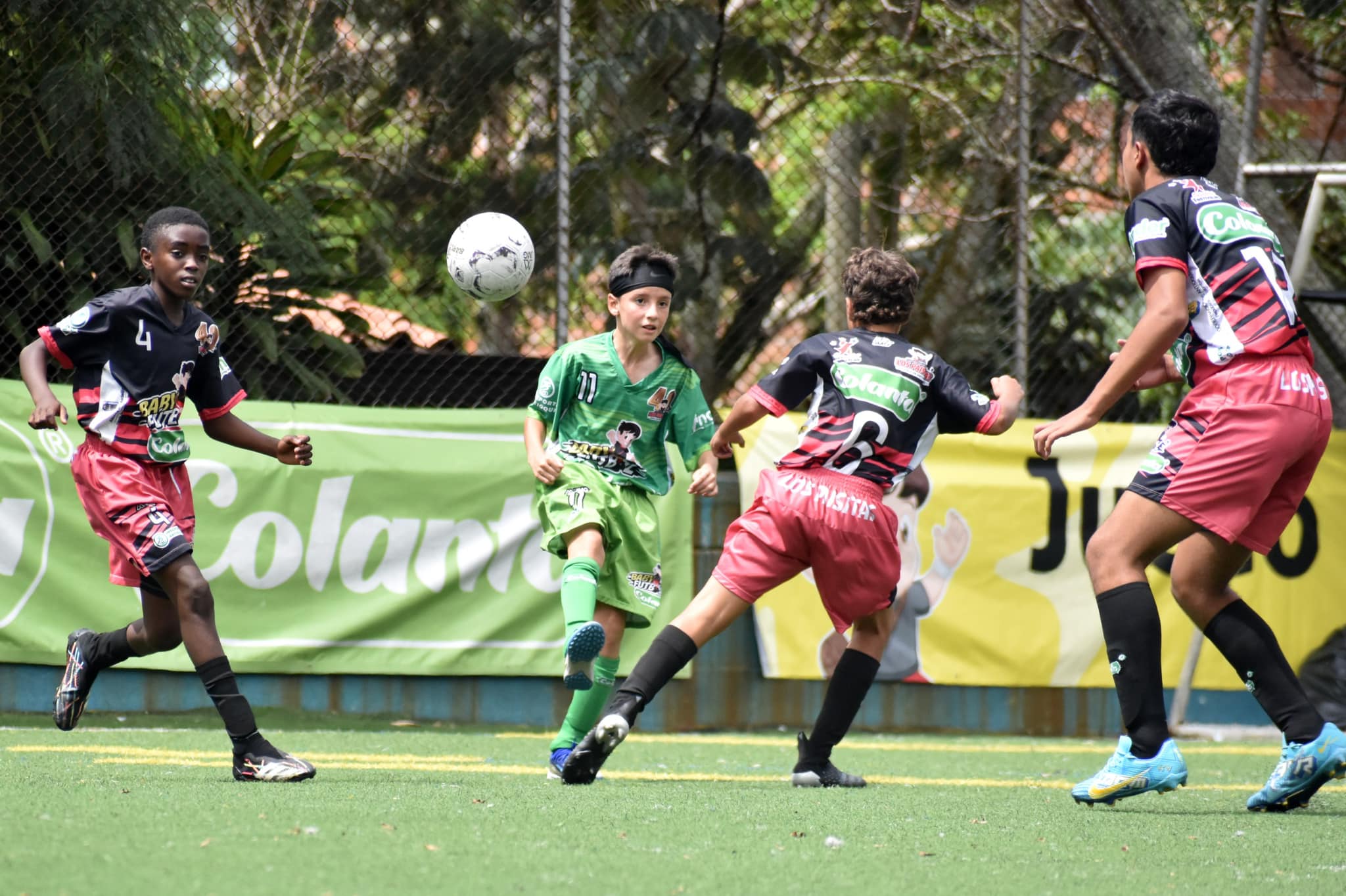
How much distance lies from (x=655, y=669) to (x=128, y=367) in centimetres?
190

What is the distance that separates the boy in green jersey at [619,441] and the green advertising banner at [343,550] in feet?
6.70

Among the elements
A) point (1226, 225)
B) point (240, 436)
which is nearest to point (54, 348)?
point (240, 436)

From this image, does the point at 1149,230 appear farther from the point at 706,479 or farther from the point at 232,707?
the point at 232,707

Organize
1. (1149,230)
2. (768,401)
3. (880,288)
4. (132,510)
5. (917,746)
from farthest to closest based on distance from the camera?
(917,746)
(880,288)
(768,401)
(132,510)
(1149,230)

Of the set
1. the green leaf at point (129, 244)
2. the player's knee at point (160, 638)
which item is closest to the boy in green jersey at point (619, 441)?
the player's knee at point (160, 638)

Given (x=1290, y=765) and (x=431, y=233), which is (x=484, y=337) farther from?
(x=1290, y=765)

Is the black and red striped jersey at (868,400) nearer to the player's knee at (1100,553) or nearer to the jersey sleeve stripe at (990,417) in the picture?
the jersey sleeve stripe at (990,417)

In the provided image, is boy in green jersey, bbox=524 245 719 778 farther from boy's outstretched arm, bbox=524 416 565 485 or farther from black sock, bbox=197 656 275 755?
black sock, bbox=197 656 275 755

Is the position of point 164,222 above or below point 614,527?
above

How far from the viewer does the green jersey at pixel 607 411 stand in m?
5.12

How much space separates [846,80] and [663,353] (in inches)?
187

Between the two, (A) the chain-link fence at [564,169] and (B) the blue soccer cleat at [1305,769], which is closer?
(B) the blue soccer cleat at [1305,769]

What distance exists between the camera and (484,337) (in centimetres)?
765

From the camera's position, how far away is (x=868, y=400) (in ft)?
15.3
